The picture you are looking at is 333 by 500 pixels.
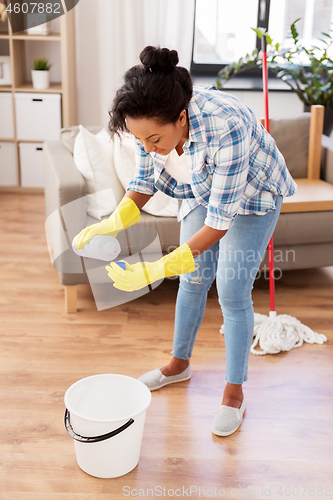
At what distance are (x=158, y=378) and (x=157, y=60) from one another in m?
1.00

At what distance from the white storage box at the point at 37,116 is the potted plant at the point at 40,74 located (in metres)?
0.08

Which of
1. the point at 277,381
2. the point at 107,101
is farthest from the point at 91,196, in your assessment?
the point at 107,101

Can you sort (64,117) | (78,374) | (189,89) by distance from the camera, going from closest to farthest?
(189,89) → (78,374) → (64,117)

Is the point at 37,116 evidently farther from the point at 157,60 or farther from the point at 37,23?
the point at 157,60

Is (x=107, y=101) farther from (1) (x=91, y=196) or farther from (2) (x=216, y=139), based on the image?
(2) (x=216, y=139)

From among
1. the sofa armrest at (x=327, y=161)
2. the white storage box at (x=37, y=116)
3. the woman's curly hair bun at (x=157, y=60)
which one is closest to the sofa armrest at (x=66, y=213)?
the woman's curly hair bun at (x=157, y=60)

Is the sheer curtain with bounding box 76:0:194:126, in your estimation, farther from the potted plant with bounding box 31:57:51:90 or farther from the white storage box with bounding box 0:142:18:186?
the white storage box with bounding box 0:142:18:186

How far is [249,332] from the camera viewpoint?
54.4 inches

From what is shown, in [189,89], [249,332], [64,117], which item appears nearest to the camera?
[189,89]

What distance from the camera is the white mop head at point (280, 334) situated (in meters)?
1.79

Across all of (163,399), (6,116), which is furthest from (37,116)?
(163,399)

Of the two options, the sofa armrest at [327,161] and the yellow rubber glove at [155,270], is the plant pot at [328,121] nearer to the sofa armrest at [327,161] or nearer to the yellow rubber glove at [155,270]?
the sofa armrest at [327,161]

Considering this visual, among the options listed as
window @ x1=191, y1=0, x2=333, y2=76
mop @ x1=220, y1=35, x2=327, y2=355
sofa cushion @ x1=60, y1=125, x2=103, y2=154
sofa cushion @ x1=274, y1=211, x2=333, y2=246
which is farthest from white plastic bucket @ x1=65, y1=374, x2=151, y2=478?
window @ x1=191, y1=0, x2=333, y2=76

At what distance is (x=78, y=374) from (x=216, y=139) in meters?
0.95
